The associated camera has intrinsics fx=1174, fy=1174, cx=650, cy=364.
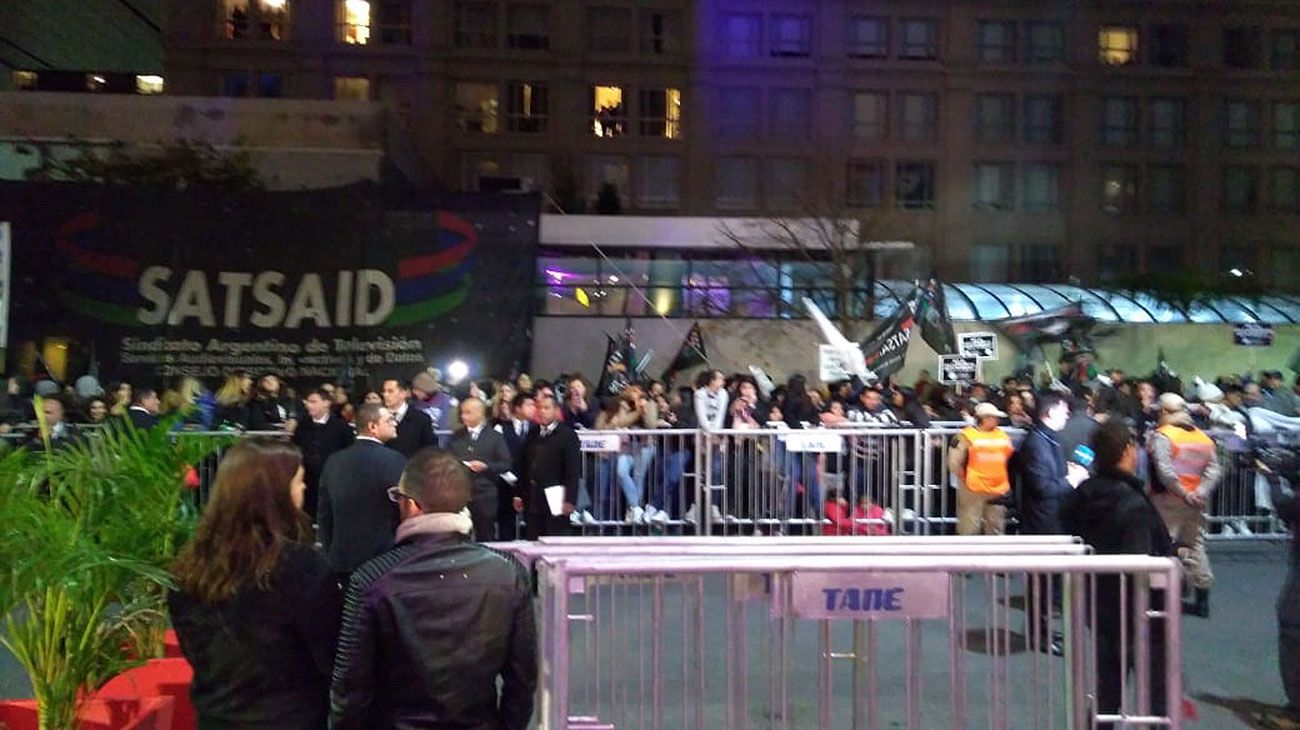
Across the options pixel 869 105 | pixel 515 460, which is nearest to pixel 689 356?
pixel 515 460

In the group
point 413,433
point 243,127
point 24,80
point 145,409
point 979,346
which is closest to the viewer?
point 413,433

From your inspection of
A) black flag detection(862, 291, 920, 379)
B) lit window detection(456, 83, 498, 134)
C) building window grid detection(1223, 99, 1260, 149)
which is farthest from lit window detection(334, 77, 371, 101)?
building window grid detection(1223, 99, 1260, 149)

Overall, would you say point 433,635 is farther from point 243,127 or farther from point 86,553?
point 243,127

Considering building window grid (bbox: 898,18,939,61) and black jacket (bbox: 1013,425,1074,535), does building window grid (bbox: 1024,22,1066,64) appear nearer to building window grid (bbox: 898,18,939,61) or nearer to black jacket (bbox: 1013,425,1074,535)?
building window grid (bbox: 898,18,939,61)

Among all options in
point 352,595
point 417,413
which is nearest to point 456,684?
point 352,595

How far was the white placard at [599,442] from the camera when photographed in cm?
1142

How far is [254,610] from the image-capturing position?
11.3ft

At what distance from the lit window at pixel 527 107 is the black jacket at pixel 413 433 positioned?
37.0 meters

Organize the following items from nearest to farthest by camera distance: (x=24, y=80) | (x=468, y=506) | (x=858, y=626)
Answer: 1. (x=858, y=626)
2. (x=468, y=506)
3. (x=24, y=80)

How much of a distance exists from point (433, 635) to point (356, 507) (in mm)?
3317

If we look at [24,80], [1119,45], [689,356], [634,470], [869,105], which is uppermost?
[1119,45]

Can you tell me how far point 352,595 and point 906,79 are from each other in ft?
152

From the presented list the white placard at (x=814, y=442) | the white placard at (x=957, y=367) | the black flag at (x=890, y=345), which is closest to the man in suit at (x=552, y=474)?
the white placard at (x=814, y=442)

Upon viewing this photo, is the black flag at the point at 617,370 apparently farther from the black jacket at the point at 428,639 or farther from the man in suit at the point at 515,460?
the black jacket at the point at 428,639
